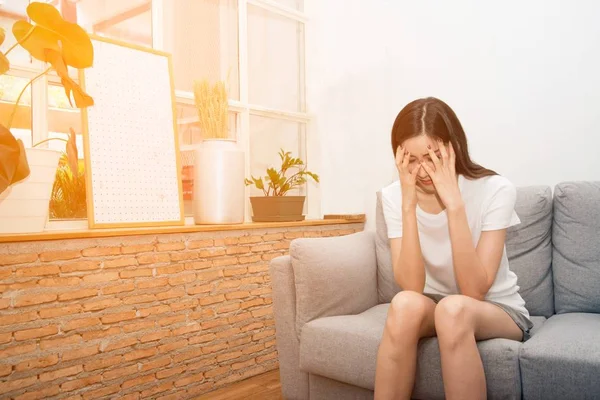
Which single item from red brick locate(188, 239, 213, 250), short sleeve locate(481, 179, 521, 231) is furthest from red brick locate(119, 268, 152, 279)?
short sleeve locate(481, 179, 521, 231)

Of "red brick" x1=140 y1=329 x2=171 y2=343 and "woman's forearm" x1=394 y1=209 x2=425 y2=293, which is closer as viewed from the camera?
"woman's forearm" x1=394 y1=209 x2=425 y2=293

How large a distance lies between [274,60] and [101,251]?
1802mm

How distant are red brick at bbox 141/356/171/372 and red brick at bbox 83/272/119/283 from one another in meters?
0.37

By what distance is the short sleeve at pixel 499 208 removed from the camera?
1.68 meters

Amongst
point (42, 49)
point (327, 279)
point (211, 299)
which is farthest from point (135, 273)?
point (42, 49)

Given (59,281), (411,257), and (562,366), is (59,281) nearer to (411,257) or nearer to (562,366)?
(411,257)

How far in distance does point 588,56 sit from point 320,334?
170 cm

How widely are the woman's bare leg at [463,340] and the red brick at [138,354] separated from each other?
1.17 m

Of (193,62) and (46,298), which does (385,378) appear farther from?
(193,62)

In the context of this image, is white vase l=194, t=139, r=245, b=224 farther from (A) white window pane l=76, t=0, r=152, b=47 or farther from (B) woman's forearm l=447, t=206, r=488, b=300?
(B) woman's forearm l=447, t=206, r=488, b=300

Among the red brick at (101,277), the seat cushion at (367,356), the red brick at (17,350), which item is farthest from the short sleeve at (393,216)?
the red brick at (17,350)

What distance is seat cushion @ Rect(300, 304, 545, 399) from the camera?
5.01 feet

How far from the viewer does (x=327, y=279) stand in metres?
1.99

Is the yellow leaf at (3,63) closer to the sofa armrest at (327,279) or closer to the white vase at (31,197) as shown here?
the white vase at (31,197)
